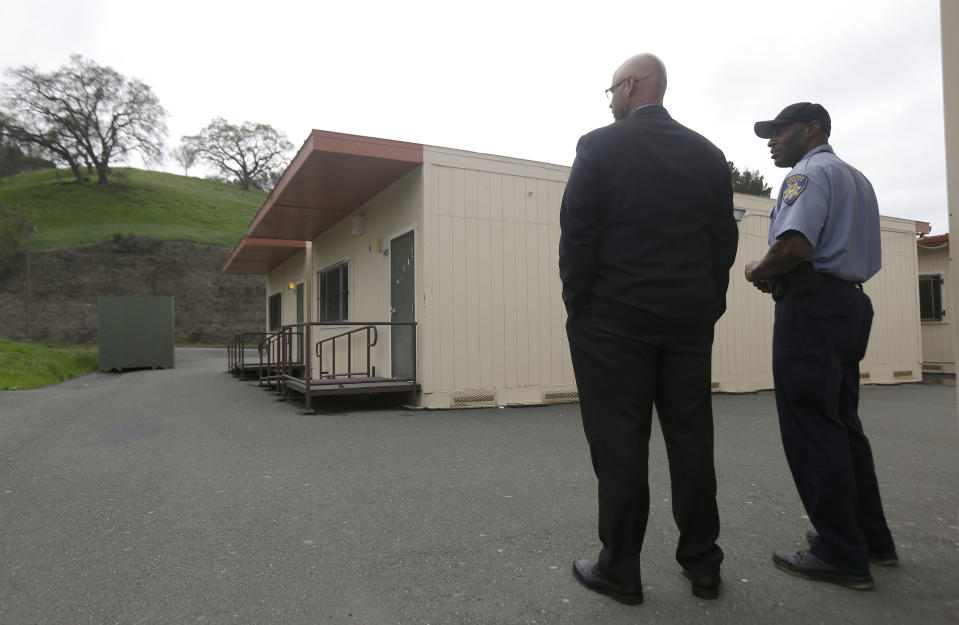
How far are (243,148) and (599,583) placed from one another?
3228 inches

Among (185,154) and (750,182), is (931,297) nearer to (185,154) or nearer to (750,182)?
(750,182)

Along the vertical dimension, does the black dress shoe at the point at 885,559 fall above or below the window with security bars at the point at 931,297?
below

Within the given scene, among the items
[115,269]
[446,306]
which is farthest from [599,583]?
[115,269]

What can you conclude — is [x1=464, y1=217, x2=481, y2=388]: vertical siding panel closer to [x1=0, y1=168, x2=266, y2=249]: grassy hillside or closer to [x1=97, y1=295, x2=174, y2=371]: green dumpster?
[x1=97, y1=295, x2=174, y2=371]: green dumpster

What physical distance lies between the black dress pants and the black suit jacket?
9 cm

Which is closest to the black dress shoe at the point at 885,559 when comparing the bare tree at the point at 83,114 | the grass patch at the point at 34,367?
the grass patch at the point at 34,367

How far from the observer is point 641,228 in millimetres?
1963

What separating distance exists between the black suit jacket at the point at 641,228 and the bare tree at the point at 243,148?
7956 cm

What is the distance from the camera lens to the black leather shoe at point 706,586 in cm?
197

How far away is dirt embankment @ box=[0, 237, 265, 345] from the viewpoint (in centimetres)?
3491

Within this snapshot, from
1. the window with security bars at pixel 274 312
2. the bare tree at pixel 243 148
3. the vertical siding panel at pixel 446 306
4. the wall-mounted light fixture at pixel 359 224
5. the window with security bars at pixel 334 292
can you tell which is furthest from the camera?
the bare tree at pixel 243 148

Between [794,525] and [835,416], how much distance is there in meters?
0.97

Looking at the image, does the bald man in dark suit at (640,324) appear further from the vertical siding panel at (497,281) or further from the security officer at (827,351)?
the vertical siding panel at (497,281)

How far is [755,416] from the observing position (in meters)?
6.57
